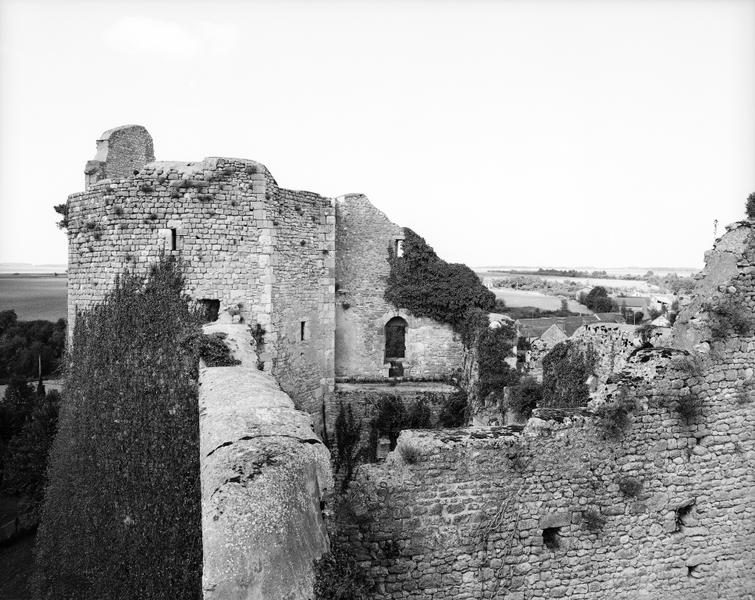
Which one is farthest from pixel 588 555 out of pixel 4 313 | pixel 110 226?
pixel 4 313

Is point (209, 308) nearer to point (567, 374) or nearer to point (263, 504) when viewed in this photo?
point (567, 374)

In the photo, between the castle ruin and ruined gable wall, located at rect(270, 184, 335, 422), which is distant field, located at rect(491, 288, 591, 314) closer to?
ruined gable wall, located at rect(270, 184, 335, 422)

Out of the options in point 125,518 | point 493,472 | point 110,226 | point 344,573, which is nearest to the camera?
point 344,573

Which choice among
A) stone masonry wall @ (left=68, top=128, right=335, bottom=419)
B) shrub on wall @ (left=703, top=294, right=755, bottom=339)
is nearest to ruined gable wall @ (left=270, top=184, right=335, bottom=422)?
stone masonry wall @ (left=68, top=128, right=335, bottom=419)

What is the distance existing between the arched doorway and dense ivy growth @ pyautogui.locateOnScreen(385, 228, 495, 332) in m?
0.77

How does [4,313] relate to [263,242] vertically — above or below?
below

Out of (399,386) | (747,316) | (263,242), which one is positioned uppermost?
(263,242)

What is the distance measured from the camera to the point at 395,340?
61.5 ft

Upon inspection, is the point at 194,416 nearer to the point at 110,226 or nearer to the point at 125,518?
the point at 125,518

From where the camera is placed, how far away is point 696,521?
6016 mm

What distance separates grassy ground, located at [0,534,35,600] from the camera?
45.8 feet

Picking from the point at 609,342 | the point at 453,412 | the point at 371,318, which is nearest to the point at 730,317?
the point at 609,342

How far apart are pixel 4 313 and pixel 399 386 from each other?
48729 mm

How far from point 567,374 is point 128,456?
8340 millimetres
